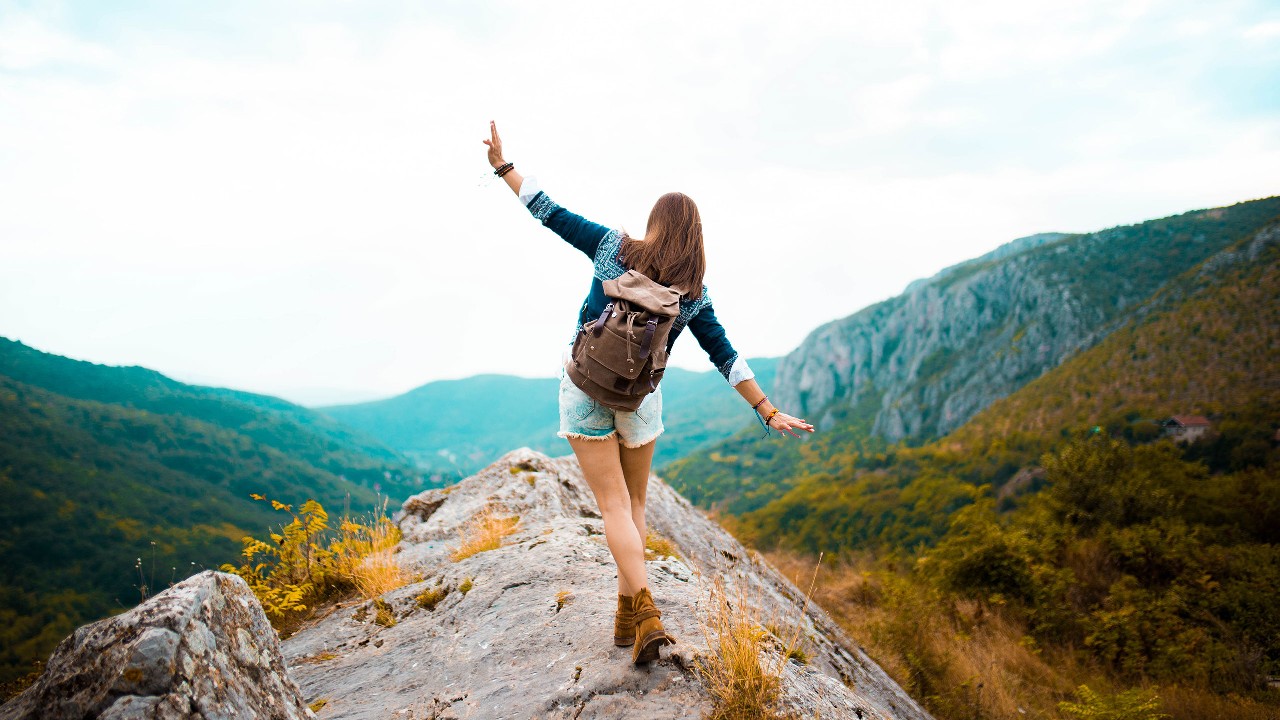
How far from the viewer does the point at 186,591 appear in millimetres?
2701

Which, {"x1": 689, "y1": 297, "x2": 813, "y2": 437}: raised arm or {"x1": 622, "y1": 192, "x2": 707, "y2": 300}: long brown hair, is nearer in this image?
{"x1": 622, "y1": 192, "x2": 707, "y2": 300}: long brown hair

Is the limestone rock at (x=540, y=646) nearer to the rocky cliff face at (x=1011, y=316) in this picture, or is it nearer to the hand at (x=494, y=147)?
the hand at (x=494, y=147)

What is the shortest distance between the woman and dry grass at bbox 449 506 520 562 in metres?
3.41

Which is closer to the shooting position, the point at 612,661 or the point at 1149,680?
the point at 612,661

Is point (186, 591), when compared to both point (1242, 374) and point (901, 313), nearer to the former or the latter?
point (1242, 374)

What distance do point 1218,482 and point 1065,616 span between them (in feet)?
41.0

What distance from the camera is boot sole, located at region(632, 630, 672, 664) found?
3.25 m

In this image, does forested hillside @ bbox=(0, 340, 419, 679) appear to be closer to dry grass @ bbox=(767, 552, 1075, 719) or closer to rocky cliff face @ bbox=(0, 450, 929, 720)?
rocky cliff face @ bbox=(0, 450, 929, 720)

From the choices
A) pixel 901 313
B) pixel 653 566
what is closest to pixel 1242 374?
pixel 653 566

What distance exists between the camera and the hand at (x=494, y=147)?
12.7ft

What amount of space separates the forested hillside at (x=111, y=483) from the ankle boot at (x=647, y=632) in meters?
54.1

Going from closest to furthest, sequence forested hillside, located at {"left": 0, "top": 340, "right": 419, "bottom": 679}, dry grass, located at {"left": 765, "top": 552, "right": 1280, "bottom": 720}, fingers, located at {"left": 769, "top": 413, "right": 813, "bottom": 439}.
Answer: fingers, located at {"left": 769, "top": 413, "right": 813, "bottom": 439}
dry grass, located at {"left": 765, "top": 552, "right": 1280, "bottom": 720}
forested hillside, located at {"left": 0, "top": 340, "right": 419, "bottom": 679}

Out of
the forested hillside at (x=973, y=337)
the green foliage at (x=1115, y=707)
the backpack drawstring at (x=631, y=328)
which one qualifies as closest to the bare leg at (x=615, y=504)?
the backpack drawstring at (x=631, y=328)

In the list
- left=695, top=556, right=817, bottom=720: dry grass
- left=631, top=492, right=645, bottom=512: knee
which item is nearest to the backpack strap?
left=631, top=492, right=645, bottom=512: knee
